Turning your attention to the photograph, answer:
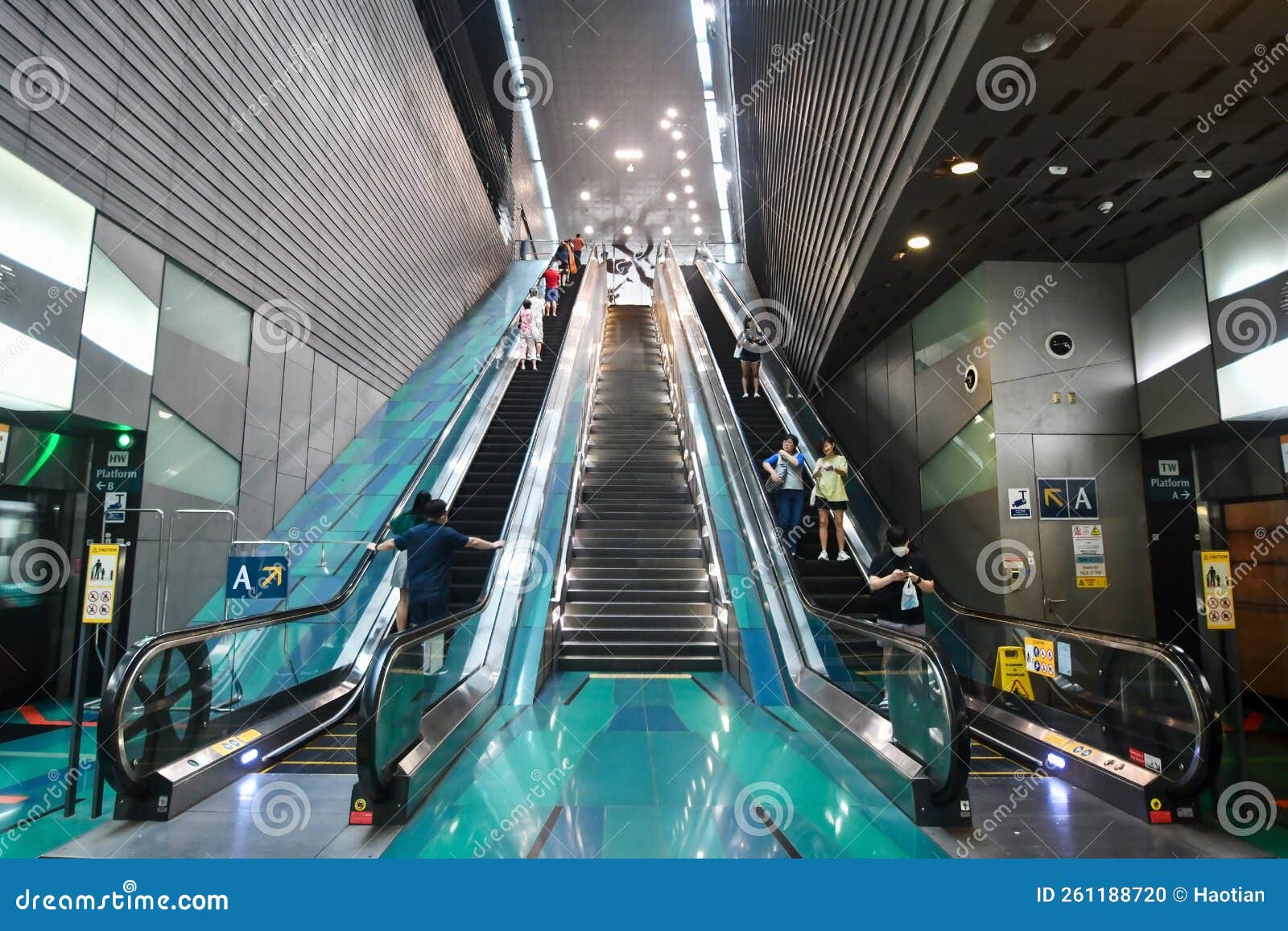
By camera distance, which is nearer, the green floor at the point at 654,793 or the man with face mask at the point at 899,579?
the green floor at the point at 654,793

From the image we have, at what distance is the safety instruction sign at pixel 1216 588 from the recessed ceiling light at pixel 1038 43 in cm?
297

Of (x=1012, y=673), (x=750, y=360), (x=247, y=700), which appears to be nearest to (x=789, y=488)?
(x=1012, y=673)

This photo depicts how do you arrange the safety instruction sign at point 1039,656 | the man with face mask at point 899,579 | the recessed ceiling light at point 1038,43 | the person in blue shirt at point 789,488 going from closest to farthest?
the recessed ceiling light at point 1038,43 → the safety instruction sign at point 1039,656 → the man with face mask at point 899,579 → the person in blue shirt at point 789,488

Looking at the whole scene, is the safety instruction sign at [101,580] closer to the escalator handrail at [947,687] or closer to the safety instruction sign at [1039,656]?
the escalator handrail at [947,687]

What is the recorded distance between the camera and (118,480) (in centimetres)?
620

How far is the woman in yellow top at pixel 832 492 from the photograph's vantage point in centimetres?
747

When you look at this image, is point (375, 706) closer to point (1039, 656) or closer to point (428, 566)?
point (428, 566)

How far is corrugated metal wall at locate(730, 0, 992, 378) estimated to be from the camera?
5480 mm

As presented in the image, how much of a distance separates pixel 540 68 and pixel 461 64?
19.4 ft

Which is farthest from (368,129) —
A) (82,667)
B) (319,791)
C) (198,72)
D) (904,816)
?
(904,816)

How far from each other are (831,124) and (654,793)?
24.6ft

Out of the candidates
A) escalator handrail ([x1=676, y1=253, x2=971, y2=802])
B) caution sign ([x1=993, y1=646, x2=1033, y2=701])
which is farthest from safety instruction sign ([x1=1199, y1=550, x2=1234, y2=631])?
escalator handrail ([x1=676, y1=253, x2=971, y2=802])

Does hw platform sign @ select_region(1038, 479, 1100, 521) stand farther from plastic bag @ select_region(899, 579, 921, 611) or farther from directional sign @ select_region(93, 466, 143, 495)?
directional sign @ select_region(93, 466, 143, 495)

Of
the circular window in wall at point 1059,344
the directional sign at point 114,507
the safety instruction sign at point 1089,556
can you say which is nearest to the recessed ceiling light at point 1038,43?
the circular window in wall at point 1059,344
